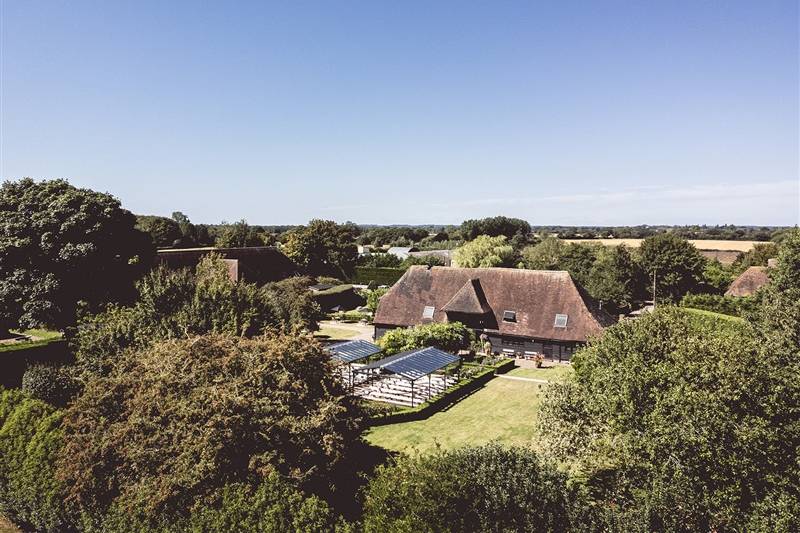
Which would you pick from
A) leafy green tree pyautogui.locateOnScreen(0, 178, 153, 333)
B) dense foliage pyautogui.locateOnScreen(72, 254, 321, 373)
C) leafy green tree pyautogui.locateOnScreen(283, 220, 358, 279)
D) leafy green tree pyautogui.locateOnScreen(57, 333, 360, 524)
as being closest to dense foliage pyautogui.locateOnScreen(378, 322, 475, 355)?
dense foliage pyautogui.locateOnScreen(72, 254, 321, 373)

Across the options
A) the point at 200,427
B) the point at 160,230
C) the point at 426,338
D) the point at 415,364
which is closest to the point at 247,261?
the point at 426,338

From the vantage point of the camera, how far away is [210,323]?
62.2 ft

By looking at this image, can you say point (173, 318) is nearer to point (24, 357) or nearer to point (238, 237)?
point (24, 357)

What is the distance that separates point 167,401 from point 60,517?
14.7 ft

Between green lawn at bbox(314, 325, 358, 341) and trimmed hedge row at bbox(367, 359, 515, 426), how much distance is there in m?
16.0

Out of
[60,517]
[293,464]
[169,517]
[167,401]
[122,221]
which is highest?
[122,221]

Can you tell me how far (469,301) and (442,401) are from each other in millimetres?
13851

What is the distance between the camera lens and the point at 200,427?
38.3 ft

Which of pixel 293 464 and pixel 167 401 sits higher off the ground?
pixel 167 401

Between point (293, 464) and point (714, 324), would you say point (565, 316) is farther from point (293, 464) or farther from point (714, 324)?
point (293, 464)

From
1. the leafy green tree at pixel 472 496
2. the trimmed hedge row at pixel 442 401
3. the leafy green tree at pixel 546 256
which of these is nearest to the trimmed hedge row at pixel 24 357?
the trimmed hedge row at pixel 442 401

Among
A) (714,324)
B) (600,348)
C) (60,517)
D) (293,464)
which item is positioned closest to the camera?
(293,464)

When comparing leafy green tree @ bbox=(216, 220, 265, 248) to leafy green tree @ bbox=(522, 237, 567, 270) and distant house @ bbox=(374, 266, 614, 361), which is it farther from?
distant house @ bbox=(374, 266, 614, 361)

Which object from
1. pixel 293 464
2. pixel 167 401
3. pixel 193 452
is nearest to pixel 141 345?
pixel 167 401
